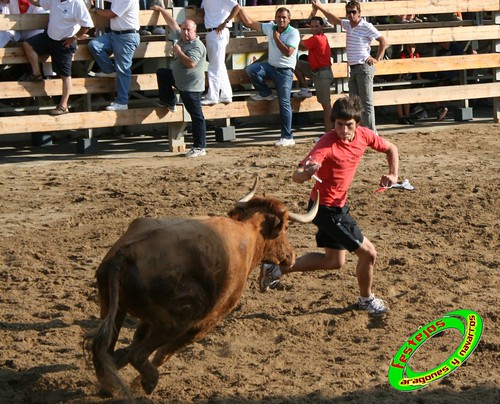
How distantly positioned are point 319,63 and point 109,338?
10.6 metres

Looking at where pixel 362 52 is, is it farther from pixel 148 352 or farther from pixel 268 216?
pixel 148 352

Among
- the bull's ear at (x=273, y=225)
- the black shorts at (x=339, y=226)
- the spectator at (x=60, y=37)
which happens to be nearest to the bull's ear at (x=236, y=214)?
the bull's ear at (x=273, y=225)

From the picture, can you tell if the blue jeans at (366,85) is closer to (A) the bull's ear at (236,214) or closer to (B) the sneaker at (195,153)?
(B) the sneaker at (195,153)

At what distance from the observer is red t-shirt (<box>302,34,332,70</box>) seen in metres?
15.8

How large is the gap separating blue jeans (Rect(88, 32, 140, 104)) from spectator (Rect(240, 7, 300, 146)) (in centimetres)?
200

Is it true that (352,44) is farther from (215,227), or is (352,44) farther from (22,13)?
(215,227)

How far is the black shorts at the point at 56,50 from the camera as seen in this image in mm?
14328

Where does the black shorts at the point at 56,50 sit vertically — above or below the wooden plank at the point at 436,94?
above

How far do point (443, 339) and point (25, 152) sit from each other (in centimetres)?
985

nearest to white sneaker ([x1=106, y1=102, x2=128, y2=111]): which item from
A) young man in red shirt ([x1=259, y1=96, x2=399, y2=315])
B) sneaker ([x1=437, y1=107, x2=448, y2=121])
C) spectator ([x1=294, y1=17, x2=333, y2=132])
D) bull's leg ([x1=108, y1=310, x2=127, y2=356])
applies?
spectator ([x1=294, y1=17, x2=333, y2=132])

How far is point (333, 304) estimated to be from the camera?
8.24 m

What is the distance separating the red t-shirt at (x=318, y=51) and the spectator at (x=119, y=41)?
2.86 metres

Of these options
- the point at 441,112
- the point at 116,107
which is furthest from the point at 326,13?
A: the point at 116,107

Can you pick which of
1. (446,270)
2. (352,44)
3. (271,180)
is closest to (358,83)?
(352,44)
